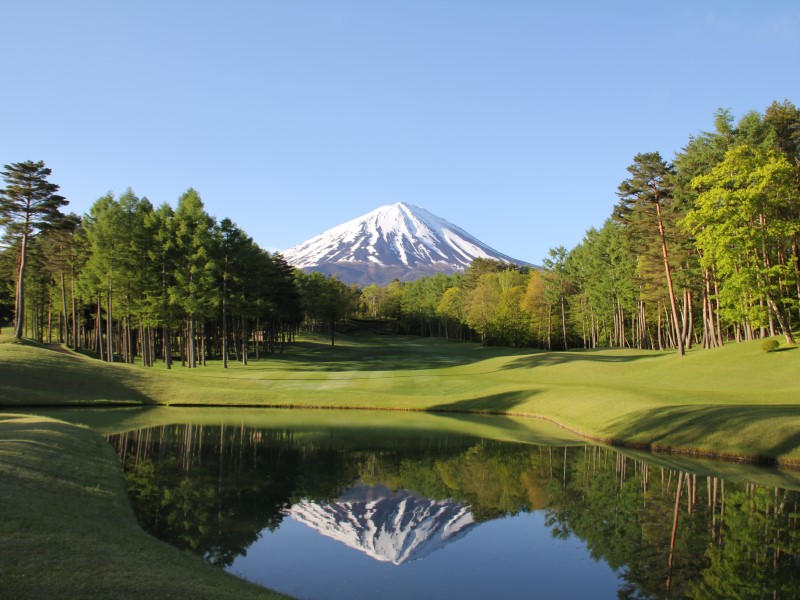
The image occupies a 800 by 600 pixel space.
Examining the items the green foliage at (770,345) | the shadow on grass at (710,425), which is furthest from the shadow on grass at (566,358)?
the shadow on grass at (710,425)

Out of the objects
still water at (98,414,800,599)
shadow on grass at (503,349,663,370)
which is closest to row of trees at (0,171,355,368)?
shadow on grass at (503,349,663,370)

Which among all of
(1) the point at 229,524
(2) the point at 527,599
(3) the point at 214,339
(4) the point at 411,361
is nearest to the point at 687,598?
(2) the point at 527,599

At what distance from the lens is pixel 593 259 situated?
316ft

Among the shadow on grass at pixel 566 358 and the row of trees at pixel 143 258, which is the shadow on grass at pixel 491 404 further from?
the row of trees at pixel 143 258

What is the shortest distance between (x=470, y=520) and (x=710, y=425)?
1761 cm

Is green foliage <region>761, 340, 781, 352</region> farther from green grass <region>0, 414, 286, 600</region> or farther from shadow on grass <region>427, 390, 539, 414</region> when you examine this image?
green grass <region>0, 414, 286, 600</region>

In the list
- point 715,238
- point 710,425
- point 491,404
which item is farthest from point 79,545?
point 715,238

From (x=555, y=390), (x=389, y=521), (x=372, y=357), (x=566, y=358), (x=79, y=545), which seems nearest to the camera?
(x=79, y=545)

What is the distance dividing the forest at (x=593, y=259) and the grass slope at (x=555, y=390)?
→ 6250 millimetres

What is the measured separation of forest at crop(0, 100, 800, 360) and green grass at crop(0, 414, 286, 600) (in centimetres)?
4535

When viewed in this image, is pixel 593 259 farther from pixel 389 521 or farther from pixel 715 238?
pixel 389 521

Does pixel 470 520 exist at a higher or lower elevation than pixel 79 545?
lower

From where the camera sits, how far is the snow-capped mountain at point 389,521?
601 inches

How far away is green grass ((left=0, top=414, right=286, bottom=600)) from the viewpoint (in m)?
8.99
